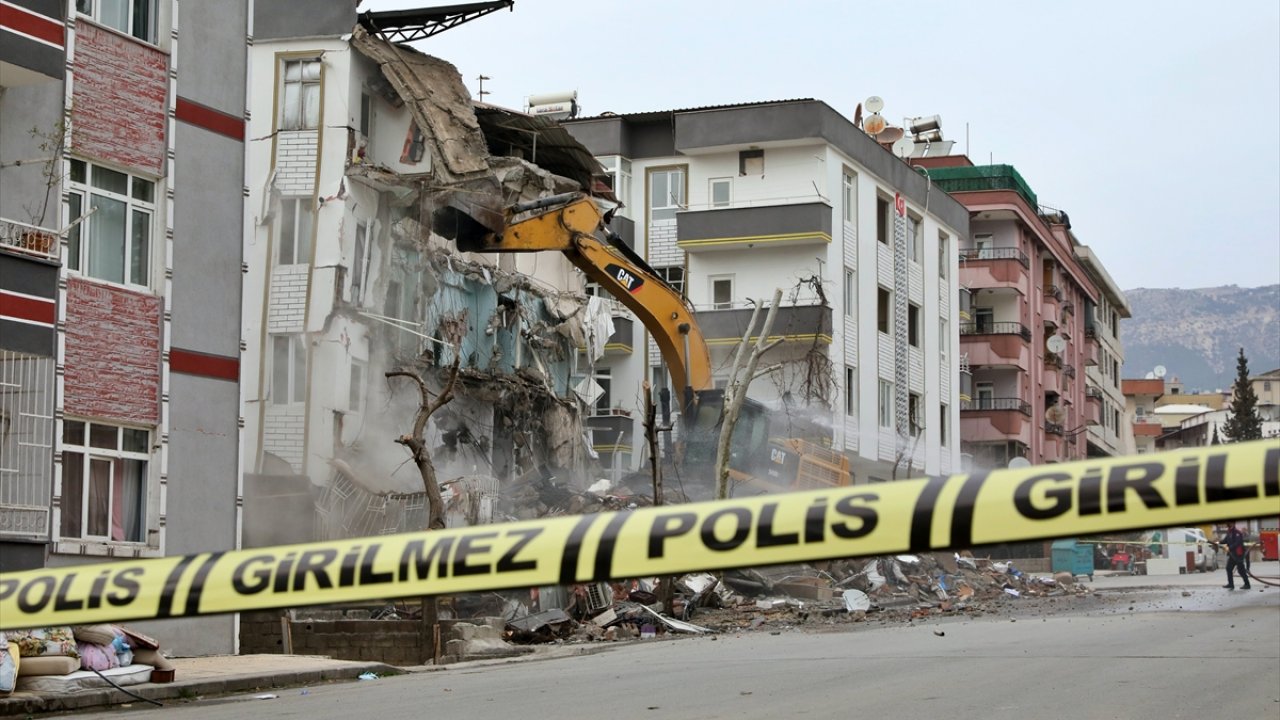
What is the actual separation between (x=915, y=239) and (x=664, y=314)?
23.4 metres

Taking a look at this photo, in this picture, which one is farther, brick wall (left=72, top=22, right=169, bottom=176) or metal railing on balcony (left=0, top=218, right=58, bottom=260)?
brick wall (left=72, top=22, right=169, bottom=176)

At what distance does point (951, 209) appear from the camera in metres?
54.9

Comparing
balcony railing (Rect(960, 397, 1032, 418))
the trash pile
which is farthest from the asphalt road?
balcony railing (Rect(960, 397, 1032, 418))

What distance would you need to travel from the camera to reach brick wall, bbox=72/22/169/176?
1816 centimetres

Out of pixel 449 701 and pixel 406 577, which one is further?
Result: pixel 449 701

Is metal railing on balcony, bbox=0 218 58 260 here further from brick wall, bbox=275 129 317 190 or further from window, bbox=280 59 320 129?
window, bbox=280 59 320 129

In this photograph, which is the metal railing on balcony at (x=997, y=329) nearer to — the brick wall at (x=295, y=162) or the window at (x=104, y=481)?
the brick wall at (x=295, y=162)

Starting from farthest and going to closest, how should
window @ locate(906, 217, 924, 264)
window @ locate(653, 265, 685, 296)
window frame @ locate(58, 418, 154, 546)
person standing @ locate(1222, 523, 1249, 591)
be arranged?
1. window @ locate(906, 217, 924, 264)
2. window @ locate(653, 265, 685, 296)
3. person standing @ locate(1222, 523, 1249, 591)
4. window frame @ locate(58, 418, 154, 546)

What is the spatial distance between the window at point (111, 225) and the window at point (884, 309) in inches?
1260

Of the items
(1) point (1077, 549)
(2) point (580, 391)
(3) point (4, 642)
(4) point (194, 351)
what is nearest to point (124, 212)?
(4) point (194, 351)

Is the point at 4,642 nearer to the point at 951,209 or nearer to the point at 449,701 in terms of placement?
the point at 449,701

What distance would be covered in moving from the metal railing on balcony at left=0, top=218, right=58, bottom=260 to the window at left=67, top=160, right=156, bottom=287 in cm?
93

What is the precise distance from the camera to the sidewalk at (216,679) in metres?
13.8

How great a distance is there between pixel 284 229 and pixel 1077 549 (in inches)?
1195
